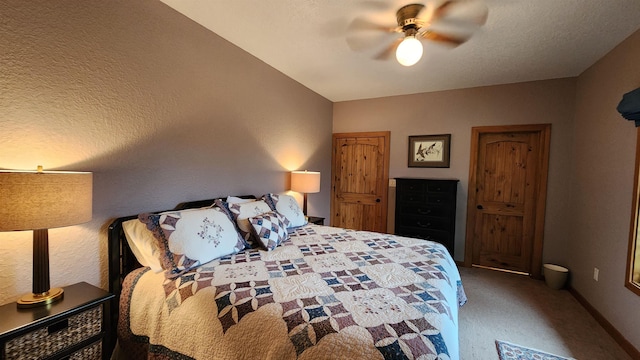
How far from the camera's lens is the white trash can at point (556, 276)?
3.08 m

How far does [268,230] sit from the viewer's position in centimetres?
212

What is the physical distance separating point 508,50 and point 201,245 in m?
3.24

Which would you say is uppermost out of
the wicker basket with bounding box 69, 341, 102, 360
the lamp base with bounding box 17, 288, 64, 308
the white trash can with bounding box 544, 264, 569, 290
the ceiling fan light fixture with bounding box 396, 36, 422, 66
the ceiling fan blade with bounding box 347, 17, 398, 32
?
the ceiling fan blade with bounding box 347, 17, 398, 32

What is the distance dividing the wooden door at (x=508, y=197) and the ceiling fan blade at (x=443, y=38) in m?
1.71

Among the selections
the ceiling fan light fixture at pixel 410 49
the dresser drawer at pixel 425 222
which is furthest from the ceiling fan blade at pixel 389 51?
the dresser drawer at pixel 425 222

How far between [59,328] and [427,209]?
365 cm

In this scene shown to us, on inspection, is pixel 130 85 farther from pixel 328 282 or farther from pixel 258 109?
pixel 328 282

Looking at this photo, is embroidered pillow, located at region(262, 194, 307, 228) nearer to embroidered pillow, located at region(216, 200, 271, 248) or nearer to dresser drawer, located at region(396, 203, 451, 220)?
embroidered pillow, located at region(216, 200, 271, 248)

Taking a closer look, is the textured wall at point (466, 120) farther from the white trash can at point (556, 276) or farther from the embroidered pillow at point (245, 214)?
the embroidered pillow at point (245, 214)

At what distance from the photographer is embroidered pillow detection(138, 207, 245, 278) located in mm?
1589

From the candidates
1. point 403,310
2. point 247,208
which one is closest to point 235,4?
point 247,208

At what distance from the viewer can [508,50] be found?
2557 millimetres

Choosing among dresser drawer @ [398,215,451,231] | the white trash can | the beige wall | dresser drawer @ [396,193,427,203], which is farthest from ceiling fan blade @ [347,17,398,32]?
the white trash can

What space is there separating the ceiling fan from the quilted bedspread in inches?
62.3
